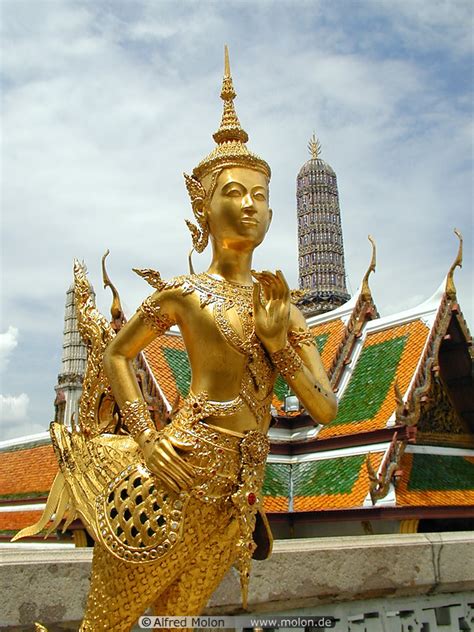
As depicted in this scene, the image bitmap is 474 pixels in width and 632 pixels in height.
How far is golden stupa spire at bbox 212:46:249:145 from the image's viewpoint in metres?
3.13

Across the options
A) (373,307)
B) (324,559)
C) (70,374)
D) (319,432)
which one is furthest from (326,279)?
(324,559)

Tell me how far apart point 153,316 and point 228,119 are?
1.05 meters

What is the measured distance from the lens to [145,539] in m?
2.49

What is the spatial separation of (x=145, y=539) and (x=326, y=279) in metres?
30.3

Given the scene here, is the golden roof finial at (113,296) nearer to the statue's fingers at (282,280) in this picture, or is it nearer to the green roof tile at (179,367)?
the statue's fingers at (282,280)

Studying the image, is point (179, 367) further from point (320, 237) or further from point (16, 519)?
point (320, 237)

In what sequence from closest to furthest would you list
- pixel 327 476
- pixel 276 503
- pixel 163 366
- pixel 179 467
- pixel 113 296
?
pixel 179 467
pixel 113 296
pixel 276 503
pixel 327 476
pixel 163 366

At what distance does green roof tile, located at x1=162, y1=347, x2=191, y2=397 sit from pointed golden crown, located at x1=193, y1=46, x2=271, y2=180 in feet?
22.0

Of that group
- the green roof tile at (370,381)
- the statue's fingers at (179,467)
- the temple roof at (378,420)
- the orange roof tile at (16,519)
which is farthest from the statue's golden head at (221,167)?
the orange roof tile at (16,519)

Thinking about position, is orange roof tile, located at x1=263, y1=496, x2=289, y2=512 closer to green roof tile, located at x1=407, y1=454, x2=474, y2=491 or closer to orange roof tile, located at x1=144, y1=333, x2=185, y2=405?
green roof tile, located at x1=407, y1=454, x2=474, y2=491

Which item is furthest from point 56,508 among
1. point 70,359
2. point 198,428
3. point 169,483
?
point 70,359

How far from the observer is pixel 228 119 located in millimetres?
3197

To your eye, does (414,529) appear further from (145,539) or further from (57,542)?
(145,539)

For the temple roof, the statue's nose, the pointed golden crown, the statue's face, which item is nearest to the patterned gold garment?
the statue's face
